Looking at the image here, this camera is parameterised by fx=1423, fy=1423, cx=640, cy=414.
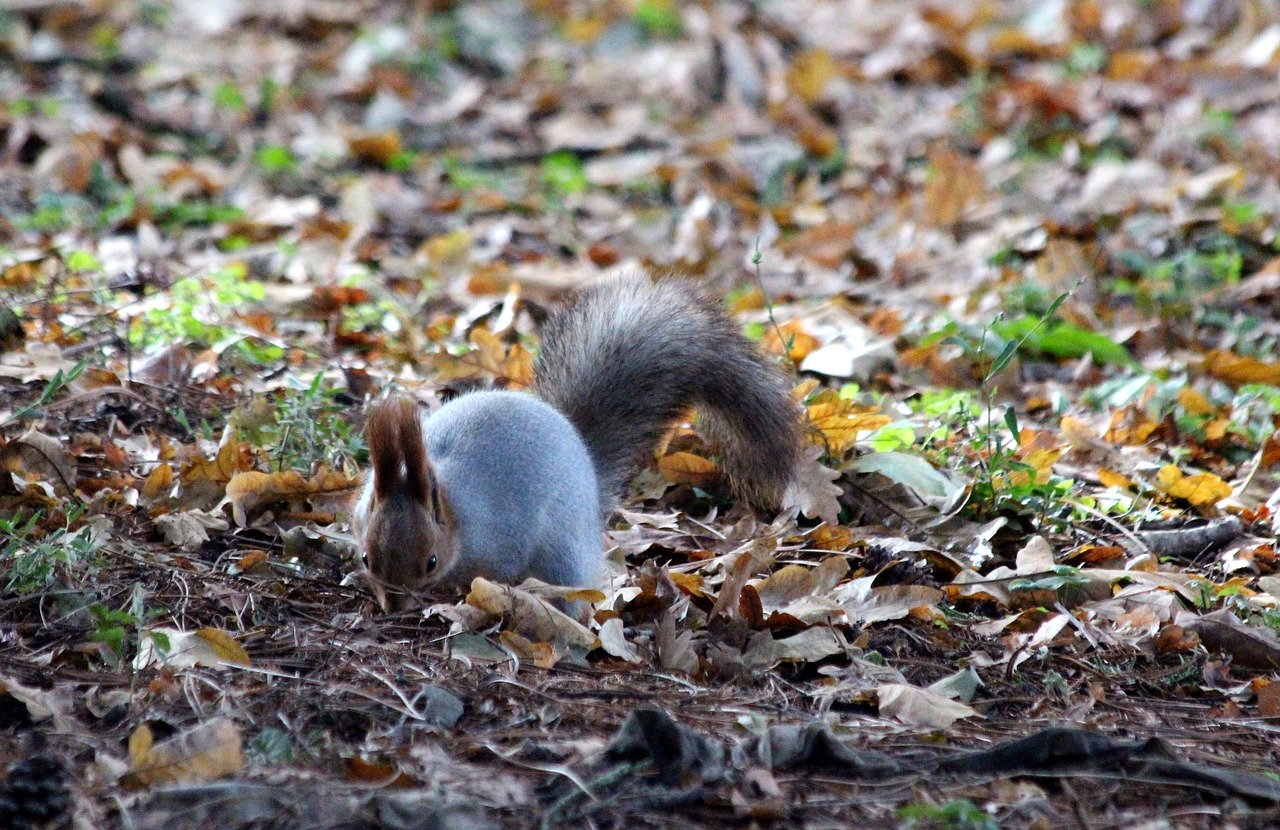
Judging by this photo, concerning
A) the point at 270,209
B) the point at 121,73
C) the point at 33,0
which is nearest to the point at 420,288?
the point at 270,209

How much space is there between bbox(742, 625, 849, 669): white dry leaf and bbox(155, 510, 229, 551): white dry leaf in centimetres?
117

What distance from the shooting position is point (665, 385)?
331 centimetres

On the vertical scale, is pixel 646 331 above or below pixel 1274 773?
above

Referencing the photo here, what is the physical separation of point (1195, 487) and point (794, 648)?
4.57 feet

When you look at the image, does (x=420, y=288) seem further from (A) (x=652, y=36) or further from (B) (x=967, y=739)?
(A) (x=652, y=36)

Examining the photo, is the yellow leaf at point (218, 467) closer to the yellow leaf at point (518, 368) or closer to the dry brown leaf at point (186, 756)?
the yellow leaf at point (518, 368)

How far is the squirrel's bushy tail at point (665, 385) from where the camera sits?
129 inches

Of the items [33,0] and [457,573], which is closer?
[457,573]

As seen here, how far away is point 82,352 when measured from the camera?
12.4 ft

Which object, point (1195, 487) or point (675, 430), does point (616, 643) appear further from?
point (1195, 487)

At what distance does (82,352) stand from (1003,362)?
93.7 inches

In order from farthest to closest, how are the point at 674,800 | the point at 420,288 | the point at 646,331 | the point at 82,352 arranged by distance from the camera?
1. the point at 420,288
2. the point at 82,352
3. the point at 646,331
4. the point at 674,800

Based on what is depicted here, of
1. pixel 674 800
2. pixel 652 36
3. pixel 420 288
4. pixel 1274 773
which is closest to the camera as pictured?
pixel 674 800

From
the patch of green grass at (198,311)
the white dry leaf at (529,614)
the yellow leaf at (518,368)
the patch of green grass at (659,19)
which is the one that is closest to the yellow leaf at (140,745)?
the white dry leaf at (529,614)
